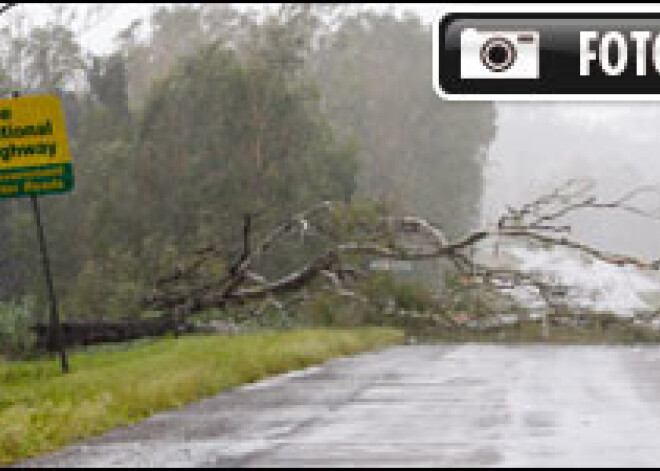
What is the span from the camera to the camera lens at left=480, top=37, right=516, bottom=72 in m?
12.9

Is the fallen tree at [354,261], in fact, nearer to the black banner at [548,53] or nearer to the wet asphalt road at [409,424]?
the wet asphalt road at [409,424]

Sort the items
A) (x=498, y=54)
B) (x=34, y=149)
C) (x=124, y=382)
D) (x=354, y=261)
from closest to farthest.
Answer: (x=498, y=54), (x=124, y=382), (x=34, y=149), (x=354, y=261)

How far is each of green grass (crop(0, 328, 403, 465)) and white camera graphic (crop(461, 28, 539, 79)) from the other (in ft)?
16.4

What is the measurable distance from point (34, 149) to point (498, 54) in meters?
8.78

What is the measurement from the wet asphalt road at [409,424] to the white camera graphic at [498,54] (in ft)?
10.1

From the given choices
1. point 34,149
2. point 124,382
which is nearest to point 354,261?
point 34,149

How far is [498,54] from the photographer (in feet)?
42.5

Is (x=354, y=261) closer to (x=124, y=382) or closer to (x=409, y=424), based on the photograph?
(x=124, y=382)

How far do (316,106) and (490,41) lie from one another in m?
45.8

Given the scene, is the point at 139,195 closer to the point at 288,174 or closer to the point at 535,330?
the point at 288,174

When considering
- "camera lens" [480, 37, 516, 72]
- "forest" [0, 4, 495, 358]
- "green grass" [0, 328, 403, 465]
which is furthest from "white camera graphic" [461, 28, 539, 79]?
"forest" [0, 4, 495, 358]

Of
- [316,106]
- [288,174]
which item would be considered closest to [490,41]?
[288,174]

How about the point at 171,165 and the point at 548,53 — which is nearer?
the point at 548,53

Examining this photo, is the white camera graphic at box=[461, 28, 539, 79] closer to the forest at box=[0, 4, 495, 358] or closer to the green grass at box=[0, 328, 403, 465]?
the green grass at box=[0, 328, 403, 465]
